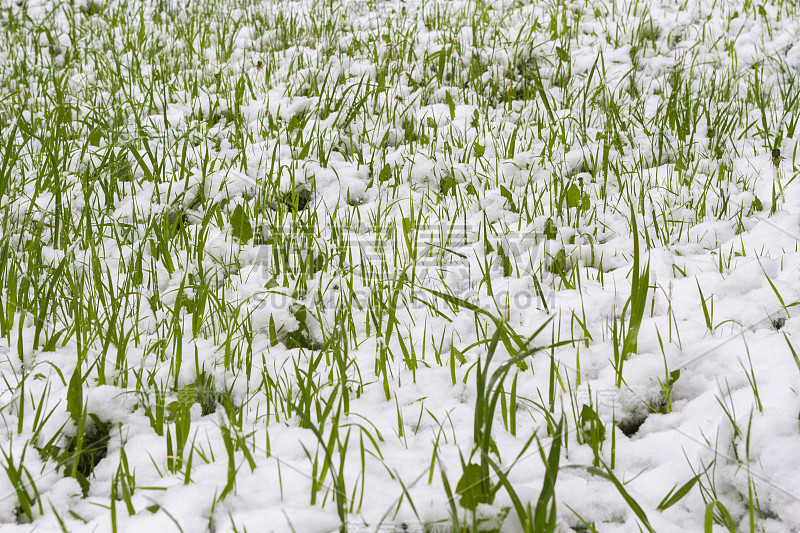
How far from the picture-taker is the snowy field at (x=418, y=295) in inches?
46.3

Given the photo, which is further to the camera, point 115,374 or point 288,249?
point 288,249

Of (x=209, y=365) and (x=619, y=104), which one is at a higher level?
(x=619, y=104)

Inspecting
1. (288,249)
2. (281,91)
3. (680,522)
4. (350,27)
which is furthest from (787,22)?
(680,522)

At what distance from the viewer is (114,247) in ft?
8.02

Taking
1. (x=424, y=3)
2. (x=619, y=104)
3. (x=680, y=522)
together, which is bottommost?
(x=680, y=522)

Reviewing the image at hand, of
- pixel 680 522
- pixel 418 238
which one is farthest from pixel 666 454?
pixel 418 238

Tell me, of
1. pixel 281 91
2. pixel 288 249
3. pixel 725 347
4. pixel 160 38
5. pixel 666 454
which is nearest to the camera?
pixel 666 454

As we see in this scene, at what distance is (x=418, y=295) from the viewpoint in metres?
2.05

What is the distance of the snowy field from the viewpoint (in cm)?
118

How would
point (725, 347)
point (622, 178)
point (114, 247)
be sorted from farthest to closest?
point (622, 178)
point (114, 247)
point (725, 347)

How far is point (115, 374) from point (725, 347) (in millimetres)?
1675

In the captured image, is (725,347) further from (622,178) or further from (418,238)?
(622,178)

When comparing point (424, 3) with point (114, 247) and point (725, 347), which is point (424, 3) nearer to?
point (114, 247)

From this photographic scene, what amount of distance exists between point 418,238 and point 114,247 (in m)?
1.32
